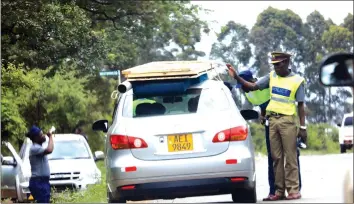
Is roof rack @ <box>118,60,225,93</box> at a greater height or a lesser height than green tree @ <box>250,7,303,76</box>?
lesser

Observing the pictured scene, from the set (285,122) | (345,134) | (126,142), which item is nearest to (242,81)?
(285,122)

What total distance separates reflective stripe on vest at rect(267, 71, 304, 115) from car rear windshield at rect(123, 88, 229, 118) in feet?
3.56

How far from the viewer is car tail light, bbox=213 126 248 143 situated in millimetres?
11469

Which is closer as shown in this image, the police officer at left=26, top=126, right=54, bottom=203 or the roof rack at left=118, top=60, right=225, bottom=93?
the roof rack at left=118, top=60, right=225, bottom=93

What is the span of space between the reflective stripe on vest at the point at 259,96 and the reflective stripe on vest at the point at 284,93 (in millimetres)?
614

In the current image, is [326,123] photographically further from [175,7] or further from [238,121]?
[238,121]

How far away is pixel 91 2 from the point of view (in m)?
26.0

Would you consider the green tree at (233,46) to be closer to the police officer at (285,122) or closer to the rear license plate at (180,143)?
the police officer at (285,122)

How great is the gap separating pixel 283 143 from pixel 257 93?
108 cm

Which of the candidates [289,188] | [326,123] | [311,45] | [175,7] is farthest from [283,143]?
[326,123]

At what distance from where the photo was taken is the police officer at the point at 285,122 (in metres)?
12.8

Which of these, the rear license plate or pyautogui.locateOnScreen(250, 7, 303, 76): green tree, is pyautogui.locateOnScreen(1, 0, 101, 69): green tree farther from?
pyautogui.locateOnScreen(250, 7, 303, 76): green tree

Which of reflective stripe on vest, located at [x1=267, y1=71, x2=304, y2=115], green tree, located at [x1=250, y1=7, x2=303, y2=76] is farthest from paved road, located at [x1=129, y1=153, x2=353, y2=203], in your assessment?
green tree, located at [x1=250, y1=7, x2=303, y2=76]

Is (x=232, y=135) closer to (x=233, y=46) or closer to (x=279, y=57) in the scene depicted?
(x=279, y=57)
